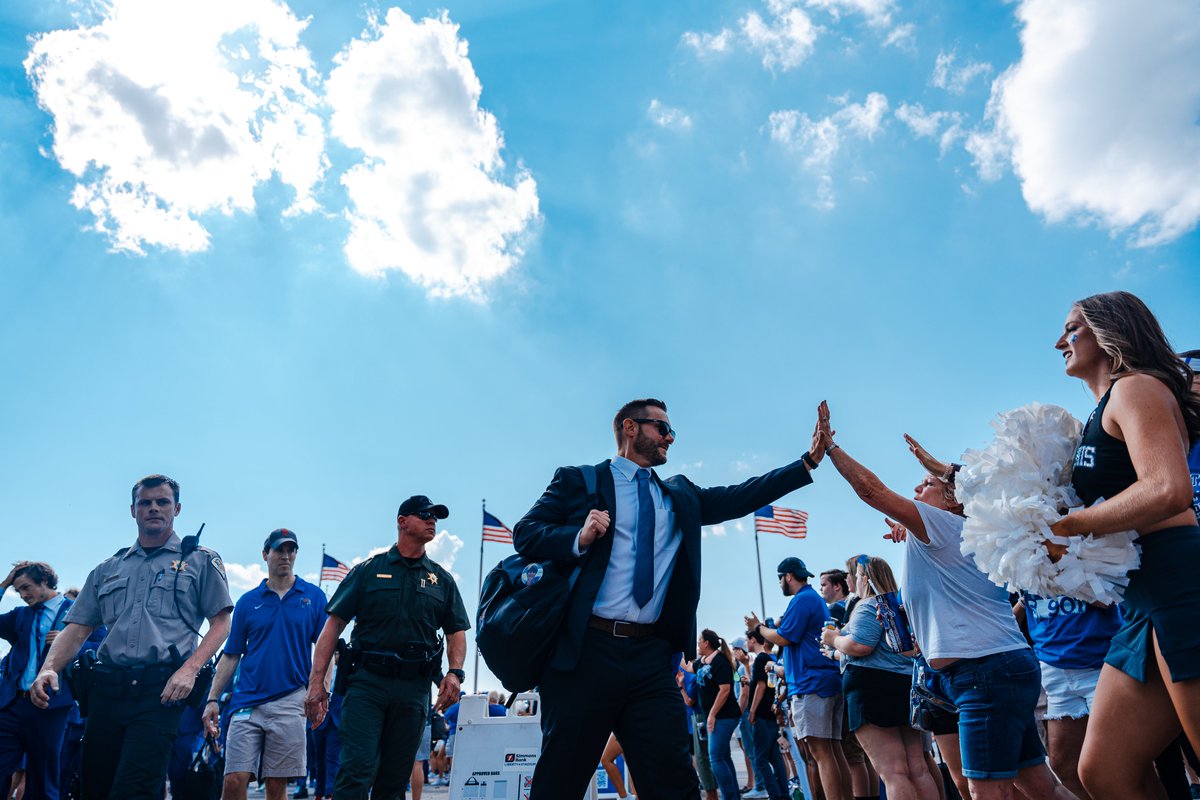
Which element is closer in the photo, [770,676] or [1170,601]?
[1170,601]

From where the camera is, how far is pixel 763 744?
9570 mm

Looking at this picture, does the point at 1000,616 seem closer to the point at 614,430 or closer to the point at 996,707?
the point at 996,707

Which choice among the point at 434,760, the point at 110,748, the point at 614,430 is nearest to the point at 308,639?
the point at 110,748

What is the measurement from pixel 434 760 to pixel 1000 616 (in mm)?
18014

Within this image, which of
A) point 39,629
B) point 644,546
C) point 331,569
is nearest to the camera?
point 644,546

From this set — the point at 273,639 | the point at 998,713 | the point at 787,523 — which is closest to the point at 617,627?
the point at 998,713

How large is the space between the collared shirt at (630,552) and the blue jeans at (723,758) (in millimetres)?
6397

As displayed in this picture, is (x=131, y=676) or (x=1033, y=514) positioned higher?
(x=1033, y=514)

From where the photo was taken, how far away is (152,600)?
5434 millimetres

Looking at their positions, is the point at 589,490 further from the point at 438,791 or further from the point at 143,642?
the point at 438,791

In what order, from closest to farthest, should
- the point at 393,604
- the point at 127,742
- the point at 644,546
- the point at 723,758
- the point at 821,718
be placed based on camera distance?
1. the point at 644,546
2. the point at 127,742
3. the point at 393,604
4. the point at 821,718
5. the point at 723,758

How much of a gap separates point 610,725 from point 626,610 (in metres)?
0.50

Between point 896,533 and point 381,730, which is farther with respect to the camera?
point 381,730

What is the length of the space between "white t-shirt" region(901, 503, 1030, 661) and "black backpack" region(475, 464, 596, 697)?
184 cm
